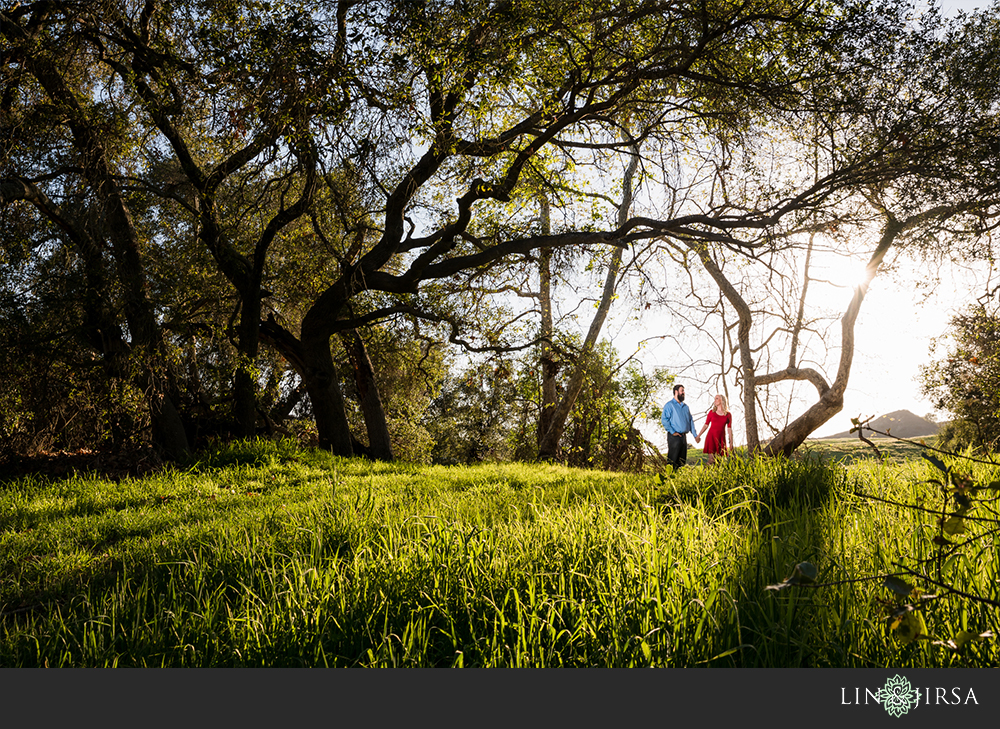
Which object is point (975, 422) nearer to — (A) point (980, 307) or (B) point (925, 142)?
(A) point (980, 307)

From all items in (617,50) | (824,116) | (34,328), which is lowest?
(34,328)

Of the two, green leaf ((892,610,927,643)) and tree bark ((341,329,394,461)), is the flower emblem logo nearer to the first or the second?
green leaf ((892,610,927,643))

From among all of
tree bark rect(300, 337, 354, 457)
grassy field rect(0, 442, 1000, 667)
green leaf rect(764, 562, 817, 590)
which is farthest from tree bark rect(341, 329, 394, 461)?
green leaf rect(764, 562, 817, 590)

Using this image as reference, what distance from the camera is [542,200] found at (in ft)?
39.0

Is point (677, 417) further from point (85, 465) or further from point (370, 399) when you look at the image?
point (85, 465)

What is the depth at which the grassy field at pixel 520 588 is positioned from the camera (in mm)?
2332

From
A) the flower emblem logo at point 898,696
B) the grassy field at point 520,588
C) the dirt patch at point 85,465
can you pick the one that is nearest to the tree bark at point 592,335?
the dirt patch at point 85,465

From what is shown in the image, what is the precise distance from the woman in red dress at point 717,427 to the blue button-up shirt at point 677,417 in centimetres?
28

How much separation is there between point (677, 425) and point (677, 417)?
15 cm

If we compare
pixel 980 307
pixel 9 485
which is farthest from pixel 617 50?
pixel 9 485

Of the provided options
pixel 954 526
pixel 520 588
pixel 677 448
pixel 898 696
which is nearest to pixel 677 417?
pixel 677 448

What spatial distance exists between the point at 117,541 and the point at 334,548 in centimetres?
241

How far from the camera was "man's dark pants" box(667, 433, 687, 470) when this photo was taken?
11344mm

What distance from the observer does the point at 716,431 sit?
11062 mm
